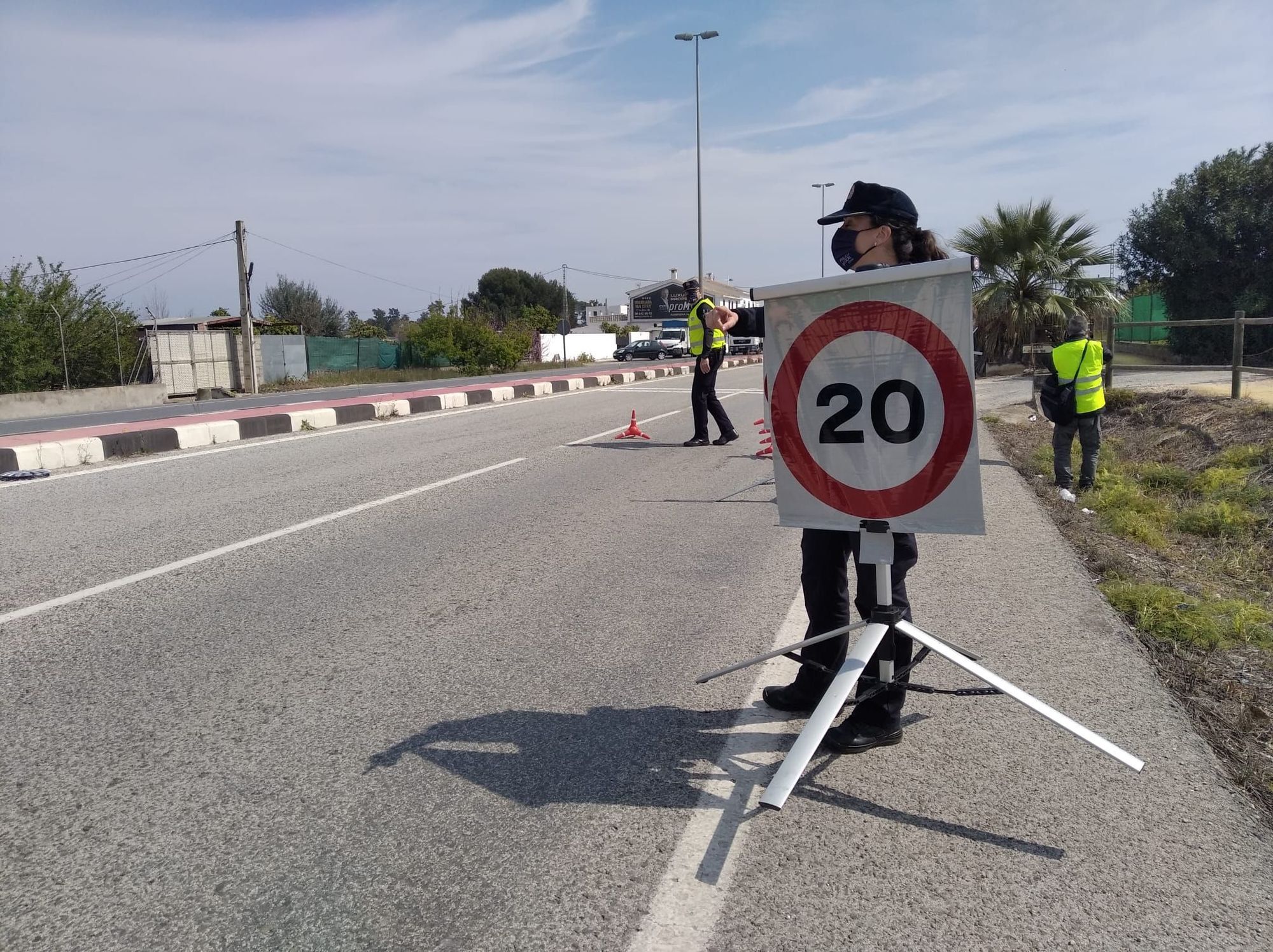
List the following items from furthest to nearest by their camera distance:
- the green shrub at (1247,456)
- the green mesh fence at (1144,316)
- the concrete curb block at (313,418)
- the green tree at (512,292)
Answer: the green tree at (512,292) → the green mesh fence at (1144,316) → the concrete curb block at (313,418) → the green shrub at (1247,456)

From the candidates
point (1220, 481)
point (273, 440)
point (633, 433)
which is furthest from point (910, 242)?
point (273, 440)

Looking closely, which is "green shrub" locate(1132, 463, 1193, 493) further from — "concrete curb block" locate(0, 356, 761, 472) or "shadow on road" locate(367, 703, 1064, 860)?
"concrete curb block" locate(0, 356, 761, 472)

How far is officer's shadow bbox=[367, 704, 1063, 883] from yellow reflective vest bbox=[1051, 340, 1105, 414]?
6.15m

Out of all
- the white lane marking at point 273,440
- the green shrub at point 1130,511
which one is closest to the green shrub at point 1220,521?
the green shrub at point 1130,511

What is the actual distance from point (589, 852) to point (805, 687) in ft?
3.89

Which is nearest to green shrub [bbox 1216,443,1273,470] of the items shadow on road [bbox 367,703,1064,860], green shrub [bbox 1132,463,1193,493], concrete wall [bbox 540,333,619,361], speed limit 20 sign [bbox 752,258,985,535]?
green shrub [bbox 1132,463,1193,493]

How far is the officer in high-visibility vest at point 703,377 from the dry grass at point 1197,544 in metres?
3.24

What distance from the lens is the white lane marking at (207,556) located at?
510 cm

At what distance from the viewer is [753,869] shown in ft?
8.59

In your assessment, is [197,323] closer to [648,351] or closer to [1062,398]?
[648,351]

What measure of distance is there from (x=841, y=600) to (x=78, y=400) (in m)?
26.3

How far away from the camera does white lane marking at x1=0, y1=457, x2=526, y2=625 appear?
16.7ft

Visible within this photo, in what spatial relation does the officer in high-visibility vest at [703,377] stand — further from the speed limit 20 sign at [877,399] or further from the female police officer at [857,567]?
the speed limit 20 sign at [877,399]

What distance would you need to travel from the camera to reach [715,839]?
276 cm
